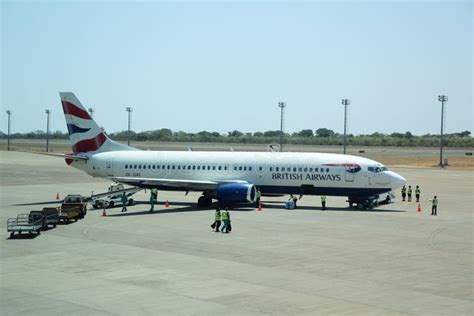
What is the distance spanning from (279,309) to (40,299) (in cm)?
739

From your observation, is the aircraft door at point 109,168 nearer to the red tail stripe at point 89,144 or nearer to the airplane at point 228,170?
the airplane at point 228,170

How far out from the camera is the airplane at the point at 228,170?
148 feet

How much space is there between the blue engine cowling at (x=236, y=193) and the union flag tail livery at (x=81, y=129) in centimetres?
1149

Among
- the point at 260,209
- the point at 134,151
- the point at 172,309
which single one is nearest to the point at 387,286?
the point at 172,309

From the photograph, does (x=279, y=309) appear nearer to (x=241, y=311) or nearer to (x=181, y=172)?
(x=241, y=311)

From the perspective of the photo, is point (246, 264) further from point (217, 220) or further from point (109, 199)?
point (109, 199)

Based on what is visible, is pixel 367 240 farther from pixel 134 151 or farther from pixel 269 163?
pixel 134 151

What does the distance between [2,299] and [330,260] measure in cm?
1294

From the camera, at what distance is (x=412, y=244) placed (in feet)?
101

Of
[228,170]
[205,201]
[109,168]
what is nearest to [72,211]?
[205,201]

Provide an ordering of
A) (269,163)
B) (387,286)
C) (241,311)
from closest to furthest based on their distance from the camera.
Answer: (241,311) → (387,286) → (269,163)

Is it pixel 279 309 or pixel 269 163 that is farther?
pixel 269 163

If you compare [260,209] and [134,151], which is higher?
[134,151]

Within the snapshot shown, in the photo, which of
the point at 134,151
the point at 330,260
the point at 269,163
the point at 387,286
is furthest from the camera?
the point at 134,151
